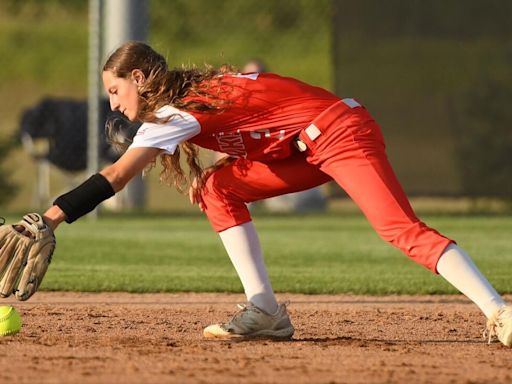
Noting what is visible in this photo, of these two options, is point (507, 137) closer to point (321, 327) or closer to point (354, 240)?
point (354, 240)

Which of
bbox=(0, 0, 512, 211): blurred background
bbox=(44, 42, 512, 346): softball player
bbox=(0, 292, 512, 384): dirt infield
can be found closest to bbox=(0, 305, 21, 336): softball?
bbox=(0, 292, 512, 384): dirt infield

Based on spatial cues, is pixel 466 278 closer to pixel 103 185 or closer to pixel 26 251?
pixel 103 185

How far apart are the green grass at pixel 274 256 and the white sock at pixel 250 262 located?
7.77 ft

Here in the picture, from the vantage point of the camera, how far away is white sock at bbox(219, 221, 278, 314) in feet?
19.3

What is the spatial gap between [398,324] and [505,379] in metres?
1.95

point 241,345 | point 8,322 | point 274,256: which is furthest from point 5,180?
point 241,345

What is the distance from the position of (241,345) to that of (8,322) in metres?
1.12

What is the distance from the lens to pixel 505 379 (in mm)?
4797

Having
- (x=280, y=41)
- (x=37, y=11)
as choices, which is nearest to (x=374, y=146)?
(x=280, y=41)

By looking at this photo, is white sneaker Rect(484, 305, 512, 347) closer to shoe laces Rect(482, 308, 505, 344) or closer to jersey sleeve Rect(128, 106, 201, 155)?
shoe laces Rect(482, 308, 505, 344)

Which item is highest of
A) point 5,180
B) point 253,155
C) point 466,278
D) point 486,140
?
point 253,155

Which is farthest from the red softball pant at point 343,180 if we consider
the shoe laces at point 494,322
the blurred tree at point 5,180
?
the blurred tree at point 5,180

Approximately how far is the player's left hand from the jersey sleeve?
0.51 meters

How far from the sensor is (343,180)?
5516 millimetres
